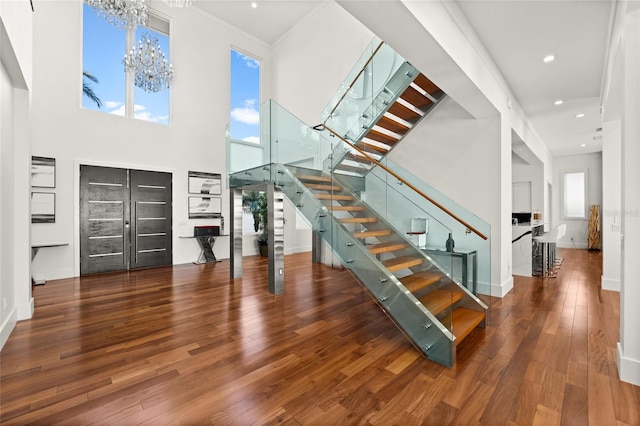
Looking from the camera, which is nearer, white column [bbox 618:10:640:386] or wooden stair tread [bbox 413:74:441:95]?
white column [bbox 618:10:640:386]

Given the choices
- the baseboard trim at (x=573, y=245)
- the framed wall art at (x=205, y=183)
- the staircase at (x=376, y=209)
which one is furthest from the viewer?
the baseboard trim at (x=573, y=245)

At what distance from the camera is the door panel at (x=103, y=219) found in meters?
6.35

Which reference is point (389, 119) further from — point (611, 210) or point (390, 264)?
point (611, 210)

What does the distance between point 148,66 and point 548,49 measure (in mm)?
7041

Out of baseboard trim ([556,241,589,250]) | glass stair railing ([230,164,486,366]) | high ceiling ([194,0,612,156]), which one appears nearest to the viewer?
glass stair railing ([230,164,486,366])

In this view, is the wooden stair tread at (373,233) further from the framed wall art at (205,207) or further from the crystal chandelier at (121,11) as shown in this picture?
the framed wall art at (205,207)

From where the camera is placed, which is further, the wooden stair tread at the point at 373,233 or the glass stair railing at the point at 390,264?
the wooden stair tread at the point at 373,233

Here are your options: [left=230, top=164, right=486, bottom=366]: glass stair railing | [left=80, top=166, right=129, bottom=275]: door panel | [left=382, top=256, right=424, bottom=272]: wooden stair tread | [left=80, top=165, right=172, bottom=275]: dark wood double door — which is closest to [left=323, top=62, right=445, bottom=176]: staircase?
[left=230, top=164, right=486, bottom=366]: glass stair railing

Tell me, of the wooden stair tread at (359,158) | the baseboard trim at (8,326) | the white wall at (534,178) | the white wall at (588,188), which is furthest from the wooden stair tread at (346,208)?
the white wall at (588,188)

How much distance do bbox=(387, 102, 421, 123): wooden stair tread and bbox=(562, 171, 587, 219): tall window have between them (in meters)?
9.66

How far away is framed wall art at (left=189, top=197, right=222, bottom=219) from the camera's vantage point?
779 cm

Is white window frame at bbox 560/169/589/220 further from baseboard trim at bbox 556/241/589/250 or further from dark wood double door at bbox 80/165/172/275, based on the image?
dark wood double door at bbox 80/165/172/275

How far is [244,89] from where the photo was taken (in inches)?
369

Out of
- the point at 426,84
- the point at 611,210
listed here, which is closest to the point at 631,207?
the point at 426,84
